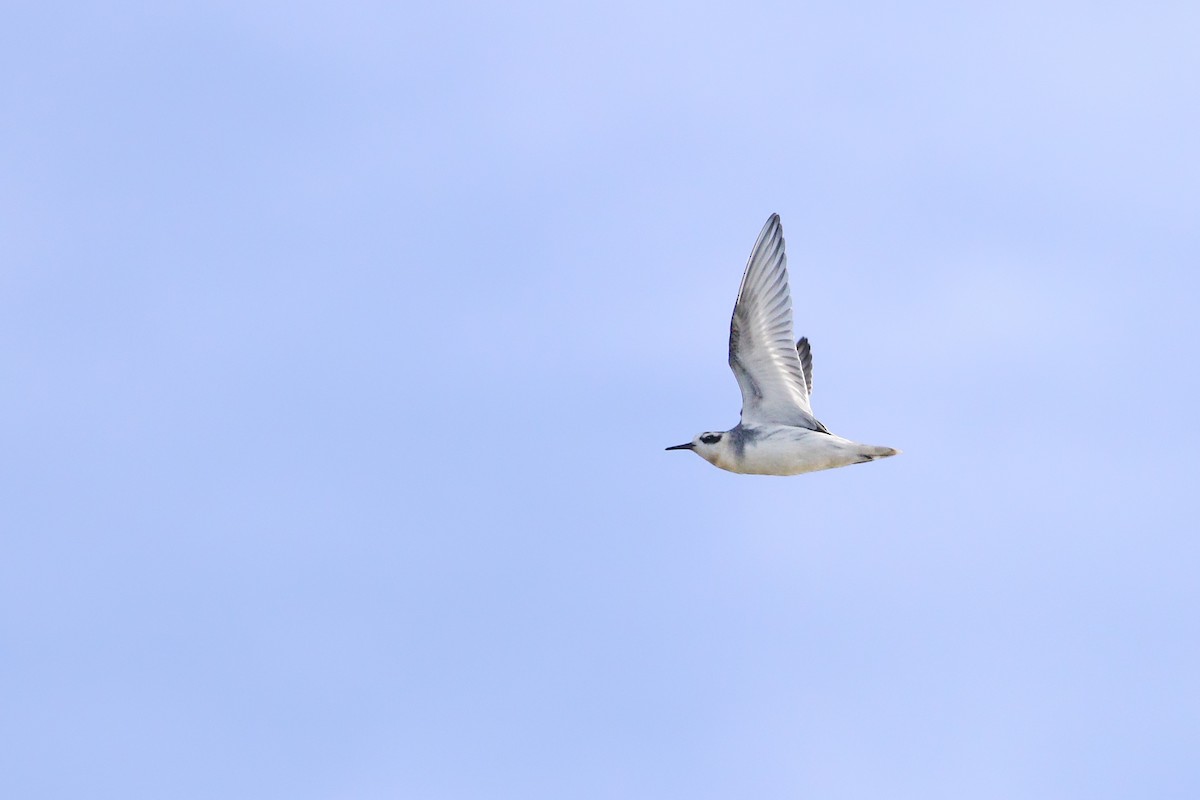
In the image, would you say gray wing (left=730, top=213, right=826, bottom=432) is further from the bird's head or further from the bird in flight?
the bird's head

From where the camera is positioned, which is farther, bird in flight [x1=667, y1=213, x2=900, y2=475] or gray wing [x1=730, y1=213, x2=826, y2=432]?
gray wing [x1=730, y1=213, x2=826, y2=432]

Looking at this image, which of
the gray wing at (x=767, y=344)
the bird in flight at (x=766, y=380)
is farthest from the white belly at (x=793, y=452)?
Answer: the gray wing at (x=767, y=344)

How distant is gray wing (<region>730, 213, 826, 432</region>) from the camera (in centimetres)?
2673

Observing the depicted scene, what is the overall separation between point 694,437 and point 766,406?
1.41 m

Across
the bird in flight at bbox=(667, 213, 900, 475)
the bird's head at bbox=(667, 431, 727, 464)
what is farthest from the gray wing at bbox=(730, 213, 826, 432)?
the bird's head at bbox=(667, 431, 727, 464)

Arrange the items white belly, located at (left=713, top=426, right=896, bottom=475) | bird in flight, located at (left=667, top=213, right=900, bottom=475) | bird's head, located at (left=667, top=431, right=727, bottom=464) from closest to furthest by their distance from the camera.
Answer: white belly, located at (left=713, top=426, right=896, bottom=475)
bird in flight, located at (left=667, top=213, right=900, bottom=475)
bird's head, located at (left=667, top=431, right=727, bottom=464)

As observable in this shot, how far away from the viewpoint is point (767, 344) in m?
26.9

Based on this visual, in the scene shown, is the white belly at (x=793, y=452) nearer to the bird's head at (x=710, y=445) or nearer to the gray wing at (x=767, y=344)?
the bird's head at (x=710, y=445)

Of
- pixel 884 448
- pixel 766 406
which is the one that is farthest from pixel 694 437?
pixel 884 448

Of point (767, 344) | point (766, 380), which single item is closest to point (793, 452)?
point (766, 380)

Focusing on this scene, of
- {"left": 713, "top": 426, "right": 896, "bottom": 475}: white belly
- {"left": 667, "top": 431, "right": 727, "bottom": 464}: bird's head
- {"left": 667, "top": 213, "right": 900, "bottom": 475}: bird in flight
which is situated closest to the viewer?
{"left": 713, "top": 426, "right": 896, "bottom": 475}: white belly

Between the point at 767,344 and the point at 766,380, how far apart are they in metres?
0.60

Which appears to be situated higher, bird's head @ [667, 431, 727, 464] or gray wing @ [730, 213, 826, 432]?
gray wing @ [730, 213, 826, 432]

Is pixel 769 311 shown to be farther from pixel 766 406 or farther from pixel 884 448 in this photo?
pixel 884 448
